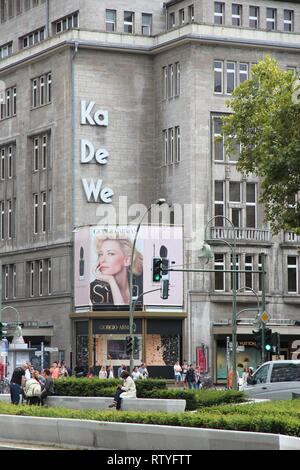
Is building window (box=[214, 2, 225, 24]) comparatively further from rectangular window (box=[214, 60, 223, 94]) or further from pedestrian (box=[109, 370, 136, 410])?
pedestrian (box=[109, 370, 136, 410])

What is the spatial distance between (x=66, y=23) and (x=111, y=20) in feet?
10.3

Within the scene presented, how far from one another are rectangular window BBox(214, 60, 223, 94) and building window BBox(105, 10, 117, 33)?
7574mm

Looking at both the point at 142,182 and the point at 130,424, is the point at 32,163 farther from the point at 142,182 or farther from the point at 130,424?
the point at 130,424

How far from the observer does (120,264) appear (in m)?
→ 82.2

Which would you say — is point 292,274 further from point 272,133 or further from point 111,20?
point 272,133

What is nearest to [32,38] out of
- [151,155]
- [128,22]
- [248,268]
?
[128,22]

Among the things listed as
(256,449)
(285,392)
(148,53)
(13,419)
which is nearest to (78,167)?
(148,53)

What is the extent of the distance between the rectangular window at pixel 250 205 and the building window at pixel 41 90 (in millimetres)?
13449

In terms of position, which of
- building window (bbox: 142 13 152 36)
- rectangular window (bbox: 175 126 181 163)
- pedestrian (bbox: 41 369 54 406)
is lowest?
pedestrian (bbox: 41 369 54 406)

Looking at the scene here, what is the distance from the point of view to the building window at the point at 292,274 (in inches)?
3391

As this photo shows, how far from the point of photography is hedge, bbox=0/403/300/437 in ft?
91.8

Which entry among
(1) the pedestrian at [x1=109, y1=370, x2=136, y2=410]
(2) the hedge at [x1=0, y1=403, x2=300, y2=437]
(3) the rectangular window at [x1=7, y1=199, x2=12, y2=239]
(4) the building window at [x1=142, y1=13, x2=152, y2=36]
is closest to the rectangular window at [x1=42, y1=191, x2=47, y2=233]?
(3) the rectangular window at [x1=7, y1=199, x2=12, y2=239]

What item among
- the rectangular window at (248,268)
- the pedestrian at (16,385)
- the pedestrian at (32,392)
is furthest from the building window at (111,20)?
the pedestrian at (32,392)

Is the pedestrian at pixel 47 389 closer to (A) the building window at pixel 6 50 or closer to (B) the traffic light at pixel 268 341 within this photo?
(B) the traffic light at pixel 268 341
